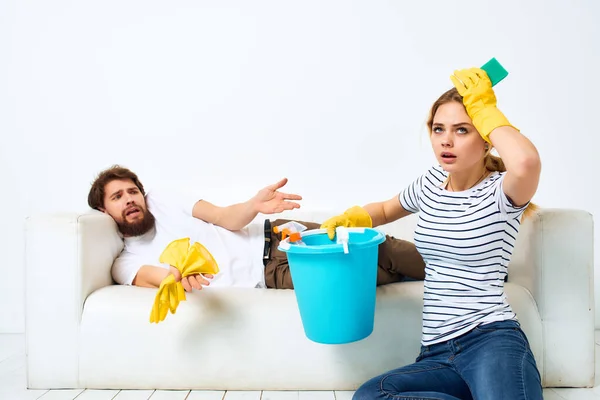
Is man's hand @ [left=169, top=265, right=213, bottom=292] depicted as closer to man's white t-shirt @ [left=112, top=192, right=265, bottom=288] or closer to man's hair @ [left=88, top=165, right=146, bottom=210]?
man's white t-shirt @ [left=112, top=192, right=265, bottom=288]

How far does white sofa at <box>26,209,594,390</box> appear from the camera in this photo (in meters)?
1.63

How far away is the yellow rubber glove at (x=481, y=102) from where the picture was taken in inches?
46.2

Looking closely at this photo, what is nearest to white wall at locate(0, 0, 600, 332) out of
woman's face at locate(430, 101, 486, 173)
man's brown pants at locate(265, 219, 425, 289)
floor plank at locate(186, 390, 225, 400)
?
man's brown pants at locate(265, 219, 425, 289)

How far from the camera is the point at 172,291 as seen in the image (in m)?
1.55

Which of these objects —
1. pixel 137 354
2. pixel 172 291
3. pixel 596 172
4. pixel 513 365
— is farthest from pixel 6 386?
pixel 596 172

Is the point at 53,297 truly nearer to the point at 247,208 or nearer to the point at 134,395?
the point at 134,395

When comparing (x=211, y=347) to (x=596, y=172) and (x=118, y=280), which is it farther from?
(x=596, y=172)

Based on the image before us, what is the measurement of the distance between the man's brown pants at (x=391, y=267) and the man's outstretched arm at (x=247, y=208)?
214 mm

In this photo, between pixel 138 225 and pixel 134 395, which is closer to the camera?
pixel 134 395

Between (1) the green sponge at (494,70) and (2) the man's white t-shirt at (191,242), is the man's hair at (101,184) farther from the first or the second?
(1) the green sponge at (494,70)

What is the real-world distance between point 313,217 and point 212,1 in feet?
3.88

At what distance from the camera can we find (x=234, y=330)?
1.63 meters

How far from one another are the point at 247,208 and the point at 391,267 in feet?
1.81

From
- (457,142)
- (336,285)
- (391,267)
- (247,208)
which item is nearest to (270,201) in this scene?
(247,208)
